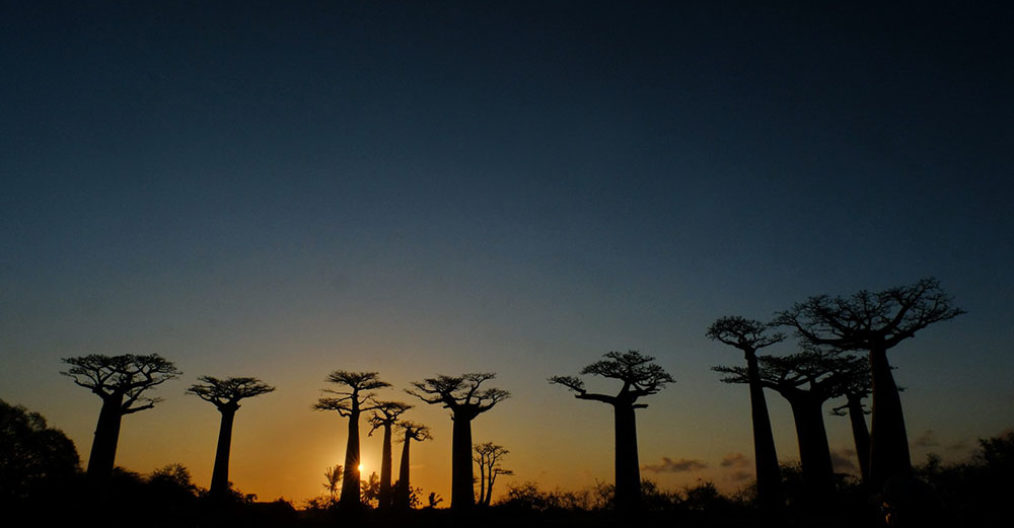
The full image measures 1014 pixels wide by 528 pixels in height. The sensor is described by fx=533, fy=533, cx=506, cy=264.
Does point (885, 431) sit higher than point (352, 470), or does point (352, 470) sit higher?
point (885, 431)

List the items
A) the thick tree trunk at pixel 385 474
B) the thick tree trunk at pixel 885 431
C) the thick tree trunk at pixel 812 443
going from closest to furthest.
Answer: the thick tree trunk at pixel 885 431, the thick tree trunk at pixel 812 443, the thick tree trunk at pixel 385 474

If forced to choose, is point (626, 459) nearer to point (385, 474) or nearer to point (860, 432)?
point (860, 432)

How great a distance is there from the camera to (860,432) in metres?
26.9

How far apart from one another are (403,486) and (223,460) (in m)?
12.0

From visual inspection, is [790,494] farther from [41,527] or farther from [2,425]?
[2,425]

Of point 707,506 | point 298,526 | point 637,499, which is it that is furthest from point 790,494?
point 298,526

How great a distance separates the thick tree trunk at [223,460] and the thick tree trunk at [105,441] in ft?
15.7

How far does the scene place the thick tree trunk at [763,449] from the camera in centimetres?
2122

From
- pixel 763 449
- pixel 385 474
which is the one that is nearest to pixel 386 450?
pixel 385 474

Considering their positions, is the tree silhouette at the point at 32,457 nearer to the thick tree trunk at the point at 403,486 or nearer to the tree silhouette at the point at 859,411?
the thick tree trunk at the point at 403,486

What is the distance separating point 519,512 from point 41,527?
18202mm

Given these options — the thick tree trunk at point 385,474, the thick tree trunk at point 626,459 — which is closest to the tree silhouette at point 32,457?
the thick tree trunk at point 385,474

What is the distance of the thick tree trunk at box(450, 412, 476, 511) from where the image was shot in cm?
2875

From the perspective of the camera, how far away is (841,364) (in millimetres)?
25875
